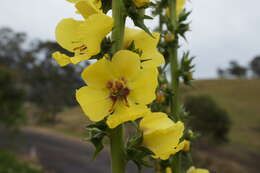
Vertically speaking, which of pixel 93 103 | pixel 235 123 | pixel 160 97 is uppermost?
pixel 93 103

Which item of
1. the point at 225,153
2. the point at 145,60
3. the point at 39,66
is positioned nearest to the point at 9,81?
the point at 225,153

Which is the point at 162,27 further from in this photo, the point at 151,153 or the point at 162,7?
the point at 151,153

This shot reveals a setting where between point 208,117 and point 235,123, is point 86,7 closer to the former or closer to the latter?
point 208,117

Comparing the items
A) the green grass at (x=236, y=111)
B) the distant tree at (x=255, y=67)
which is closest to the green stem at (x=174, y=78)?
the green grass at (x=236, y=111)

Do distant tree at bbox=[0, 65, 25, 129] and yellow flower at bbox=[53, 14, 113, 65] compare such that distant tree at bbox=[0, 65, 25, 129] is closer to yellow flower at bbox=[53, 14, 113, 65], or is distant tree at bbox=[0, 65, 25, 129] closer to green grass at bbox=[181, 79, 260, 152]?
green grass at bbox=[181, 79, 260, 152]

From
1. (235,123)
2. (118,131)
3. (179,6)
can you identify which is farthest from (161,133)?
(235,123)

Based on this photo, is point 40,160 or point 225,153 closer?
point 40,160

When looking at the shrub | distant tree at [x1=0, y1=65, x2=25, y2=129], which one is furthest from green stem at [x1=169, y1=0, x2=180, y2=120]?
the shrub
